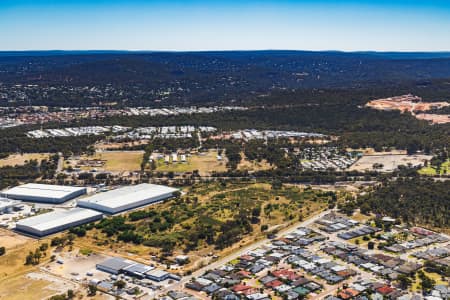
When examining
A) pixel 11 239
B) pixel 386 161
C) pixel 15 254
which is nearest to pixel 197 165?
pixel 386 161

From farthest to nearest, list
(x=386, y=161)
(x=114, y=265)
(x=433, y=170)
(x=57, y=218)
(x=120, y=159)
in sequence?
(x=120, y=159), (x=386, y=161), (x=433, y=170), (x=57, y=218), (x=114, y=265)

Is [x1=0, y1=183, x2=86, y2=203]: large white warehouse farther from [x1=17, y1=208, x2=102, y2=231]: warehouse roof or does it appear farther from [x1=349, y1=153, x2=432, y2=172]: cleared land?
[x1=349, y1=153, x2=432, y2=172]: cleared land

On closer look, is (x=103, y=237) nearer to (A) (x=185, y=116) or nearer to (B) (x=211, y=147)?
(B) (x=211, y=147)

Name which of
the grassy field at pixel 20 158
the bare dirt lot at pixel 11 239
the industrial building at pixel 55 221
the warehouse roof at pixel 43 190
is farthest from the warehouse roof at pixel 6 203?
the grassy field at pixel 20 158

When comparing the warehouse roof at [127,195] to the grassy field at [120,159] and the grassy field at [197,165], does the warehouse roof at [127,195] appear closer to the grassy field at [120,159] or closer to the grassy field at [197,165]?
the grassy field at [197,165]

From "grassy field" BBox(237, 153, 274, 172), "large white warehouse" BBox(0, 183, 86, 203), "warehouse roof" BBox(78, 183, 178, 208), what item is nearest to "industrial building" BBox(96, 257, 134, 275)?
"warehouse roof" BBox(78, 183, 178, 208)

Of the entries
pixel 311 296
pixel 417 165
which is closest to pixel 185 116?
pixel 417 165

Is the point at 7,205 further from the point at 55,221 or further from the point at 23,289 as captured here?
the point at 23,289
